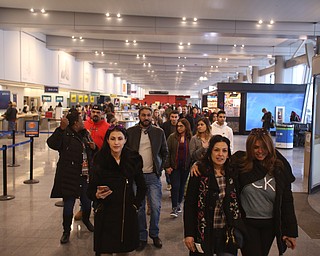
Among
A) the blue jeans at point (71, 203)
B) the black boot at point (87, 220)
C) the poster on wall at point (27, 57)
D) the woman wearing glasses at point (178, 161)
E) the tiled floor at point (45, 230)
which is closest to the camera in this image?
the tiled floor at point (45, 230)

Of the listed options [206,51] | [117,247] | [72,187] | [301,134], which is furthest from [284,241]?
[206,51]

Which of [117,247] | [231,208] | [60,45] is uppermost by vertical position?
[60,45]

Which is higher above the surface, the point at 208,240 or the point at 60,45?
the point at 60,45

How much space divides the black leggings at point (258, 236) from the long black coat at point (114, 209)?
0.88m

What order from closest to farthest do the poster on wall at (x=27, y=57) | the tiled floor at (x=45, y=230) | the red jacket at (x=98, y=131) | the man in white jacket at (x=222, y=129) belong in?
A: 1. the tiled floor at (x=45, y=230)
2. the red jacket at (x=98, y=131)
3. the man in white jacket at (x=222, y=129)
4. the poster on wall at (x=27, y=57)

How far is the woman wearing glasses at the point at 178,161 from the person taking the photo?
5.25m

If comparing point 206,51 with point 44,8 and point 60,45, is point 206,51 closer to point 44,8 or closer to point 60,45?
point 60,45

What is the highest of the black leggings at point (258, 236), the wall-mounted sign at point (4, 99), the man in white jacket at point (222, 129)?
the wall-mounted sign at point (4, 99)


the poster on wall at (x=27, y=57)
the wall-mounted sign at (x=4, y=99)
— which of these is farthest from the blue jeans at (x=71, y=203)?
the wall-mounted sign at (x=4, y=99)

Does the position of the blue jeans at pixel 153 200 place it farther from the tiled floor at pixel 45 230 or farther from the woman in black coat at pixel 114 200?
the woman in black coat at pixel 114 200

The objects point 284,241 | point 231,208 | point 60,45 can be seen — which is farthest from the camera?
point 60,45

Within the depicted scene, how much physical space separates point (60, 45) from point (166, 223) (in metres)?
17.5

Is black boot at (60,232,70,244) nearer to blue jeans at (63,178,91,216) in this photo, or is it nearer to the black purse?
blue jeans at (63,178,91,216)

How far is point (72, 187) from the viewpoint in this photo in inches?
161
